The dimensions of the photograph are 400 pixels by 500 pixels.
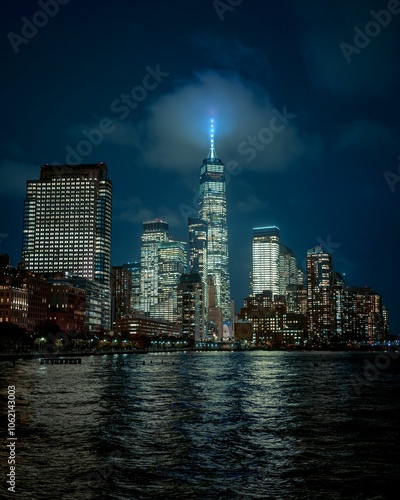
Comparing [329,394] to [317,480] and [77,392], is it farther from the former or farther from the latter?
[317,480]

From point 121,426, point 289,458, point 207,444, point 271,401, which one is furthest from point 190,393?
point 289,458

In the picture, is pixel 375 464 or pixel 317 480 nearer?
pixel 317 480

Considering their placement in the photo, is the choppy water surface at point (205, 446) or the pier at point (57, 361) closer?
the choppy water surface at point (205, 446)

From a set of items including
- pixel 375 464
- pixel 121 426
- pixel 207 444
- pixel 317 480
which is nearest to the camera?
pixel 317 480

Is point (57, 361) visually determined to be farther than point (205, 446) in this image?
Yes

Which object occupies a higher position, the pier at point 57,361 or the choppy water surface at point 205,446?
the choppy water surface at point 205,446

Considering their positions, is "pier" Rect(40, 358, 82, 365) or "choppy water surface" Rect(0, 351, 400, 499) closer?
"choppy water surface" Rect(0, 351, 400, 499)

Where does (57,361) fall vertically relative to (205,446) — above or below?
below

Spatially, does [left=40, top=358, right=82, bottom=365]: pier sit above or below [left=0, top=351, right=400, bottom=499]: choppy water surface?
below
